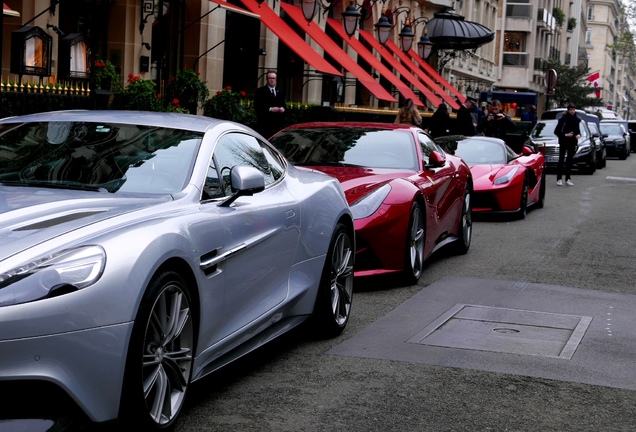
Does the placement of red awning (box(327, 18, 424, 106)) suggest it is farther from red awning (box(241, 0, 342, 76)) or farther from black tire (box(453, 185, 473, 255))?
black tire (box(453, 185, 473, 255))

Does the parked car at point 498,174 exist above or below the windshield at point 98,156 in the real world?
below

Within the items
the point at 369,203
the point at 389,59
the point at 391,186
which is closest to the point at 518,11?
the point at 389,59

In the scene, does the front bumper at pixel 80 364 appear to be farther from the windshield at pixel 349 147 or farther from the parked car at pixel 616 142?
the parked car at pixel 616 142

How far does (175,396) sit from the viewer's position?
15.5ft

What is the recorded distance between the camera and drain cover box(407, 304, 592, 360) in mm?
6820

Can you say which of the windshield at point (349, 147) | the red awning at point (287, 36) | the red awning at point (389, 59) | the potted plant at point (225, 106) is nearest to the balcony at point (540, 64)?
the red awning at point (389, 59)

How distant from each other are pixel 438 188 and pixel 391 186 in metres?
1.28

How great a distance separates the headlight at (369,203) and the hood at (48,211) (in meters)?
3.96

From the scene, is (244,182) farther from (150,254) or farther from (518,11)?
(518,11)

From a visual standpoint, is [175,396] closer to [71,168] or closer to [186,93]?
[71,168]

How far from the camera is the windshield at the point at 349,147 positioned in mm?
10344

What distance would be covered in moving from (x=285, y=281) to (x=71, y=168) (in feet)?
4.48

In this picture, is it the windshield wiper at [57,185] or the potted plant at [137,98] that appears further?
the potted plant at [137,98]

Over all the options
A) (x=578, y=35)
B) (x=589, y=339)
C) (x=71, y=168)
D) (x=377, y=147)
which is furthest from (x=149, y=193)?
(x=578, y=35)
